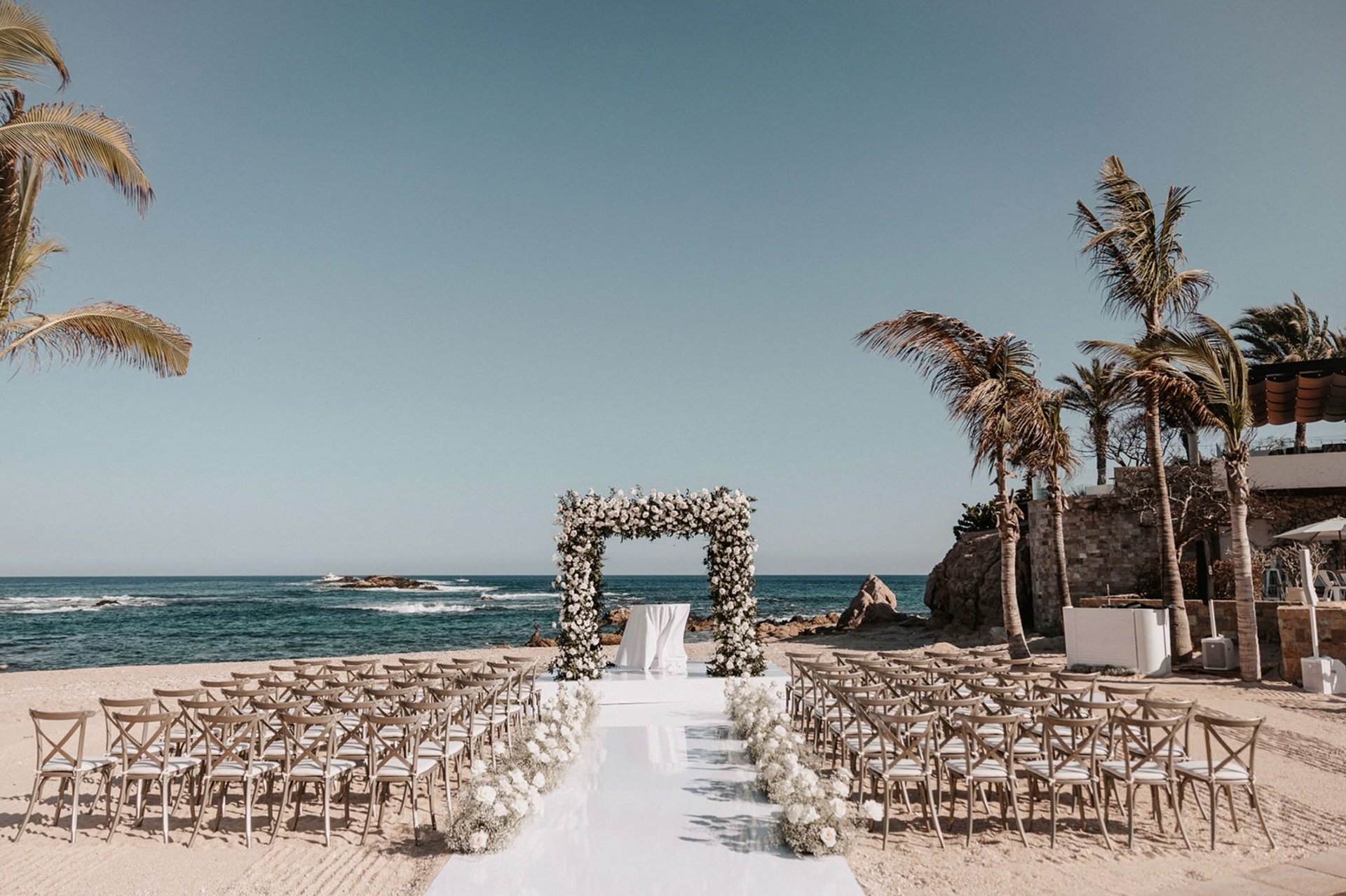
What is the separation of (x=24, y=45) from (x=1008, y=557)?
13.5 meters

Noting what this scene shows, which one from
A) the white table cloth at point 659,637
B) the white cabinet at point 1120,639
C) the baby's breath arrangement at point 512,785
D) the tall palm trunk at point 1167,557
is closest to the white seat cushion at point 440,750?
the baby's breath arrangement at point 512,785

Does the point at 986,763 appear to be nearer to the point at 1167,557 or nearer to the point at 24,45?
the point at 24,45

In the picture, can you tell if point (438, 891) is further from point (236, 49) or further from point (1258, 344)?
point (1258, 344)

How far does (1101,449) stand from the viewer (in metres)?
25.3

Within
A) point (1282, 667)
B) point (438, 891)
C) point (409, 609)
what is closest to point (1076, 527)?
point (1282, 667)

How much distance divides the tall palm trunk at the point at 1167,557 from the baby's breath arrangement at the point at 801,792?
366 inches

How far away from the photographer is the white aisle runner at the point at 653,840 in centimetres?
462

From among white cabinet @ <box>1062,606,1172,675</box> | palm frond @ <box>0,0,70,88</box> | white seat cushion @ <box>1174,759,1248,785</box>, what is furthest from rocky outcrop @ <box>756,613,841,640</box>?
palm frond @ <box>0,0,70,88</box>

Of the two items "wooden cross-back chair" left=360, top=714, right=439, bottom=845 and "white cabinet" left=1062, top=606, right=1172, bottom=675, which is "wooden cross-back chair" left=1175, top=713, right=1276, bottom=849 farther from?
A: "white cabinet" left=1062, top=606, right=1172, bottom=675

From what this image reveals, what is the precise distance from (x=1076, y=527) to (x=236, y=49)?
21.3 metres

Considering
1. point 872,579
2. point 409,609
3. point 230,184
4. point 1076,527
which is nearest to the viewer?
point 230,184

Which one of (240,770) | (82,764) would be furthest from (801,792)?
(82,764)

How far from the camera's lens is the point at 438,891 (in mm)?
4500

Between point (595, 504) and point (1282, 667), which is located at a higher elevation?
point (595, 504)
